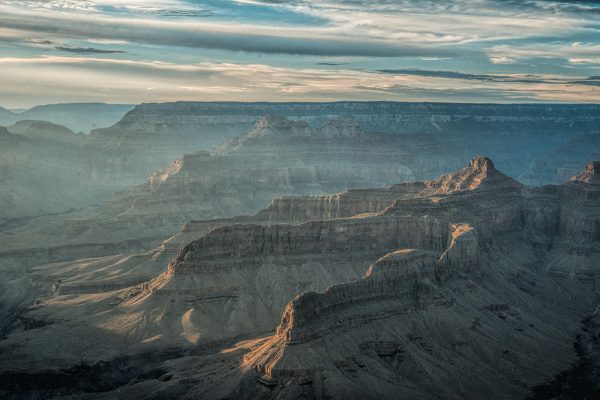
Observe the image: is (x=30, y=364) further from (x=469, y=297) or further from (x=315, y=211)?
(x=315, y=211)

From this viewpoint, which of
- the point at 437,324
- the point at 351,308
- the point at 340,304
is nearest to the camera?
the point at 340,304

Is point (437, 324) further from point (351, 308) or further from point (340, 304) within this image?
point (340, 304)

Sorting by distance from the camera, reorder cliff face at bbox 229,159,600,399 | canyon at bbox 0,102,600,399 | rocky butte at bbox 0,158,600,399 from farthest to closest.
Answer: canyon at bbox 0,102,600,399 → rocky butte at bbox 0,158,600,399 → cliff face at bbox 229,159,600,399

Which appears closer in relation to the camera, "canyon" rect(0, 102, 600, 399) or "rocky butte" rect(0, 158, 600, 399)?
"rocky butte" rect(0, 158, 600, 399)

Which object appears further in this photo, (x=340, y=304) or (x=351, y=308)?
(x=351, y=308)

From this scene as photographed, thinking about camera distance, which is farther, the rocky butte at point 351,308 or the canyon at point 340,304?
the canyon at point 340,304

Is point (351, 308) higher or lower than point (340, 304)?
lower

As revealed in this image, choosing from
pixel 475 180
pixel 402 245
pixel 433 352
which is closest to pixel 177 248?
pixel 402 245

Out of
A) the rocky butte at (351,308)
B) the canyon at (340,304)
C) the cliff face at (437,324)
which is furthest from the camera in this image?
the canyon at (340,304)

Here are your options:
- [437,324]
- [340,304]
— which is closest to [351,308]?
[340,304]

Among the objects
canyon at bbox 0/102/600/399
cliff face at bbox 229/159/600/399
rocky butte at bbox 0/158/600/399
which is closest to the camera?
cliff face at bbox 229/159/600/399
